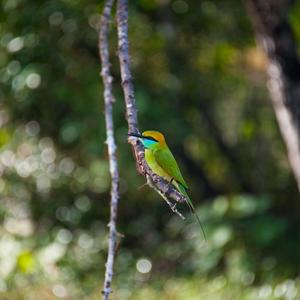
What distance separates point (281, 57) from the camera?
4.42 metres

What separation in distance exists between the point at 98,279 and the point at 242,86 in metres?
2.25

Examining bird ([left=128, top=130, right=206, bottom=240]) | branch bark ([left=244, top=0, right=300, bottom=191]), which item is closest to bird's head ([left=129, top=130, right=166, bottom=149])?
bird ([left=128, top=130, right=206, bottom=240])

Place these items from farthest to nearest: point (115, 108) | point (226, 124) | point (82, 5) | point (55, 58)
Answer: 1. point (226, 124)
2. point (115, 108)
3. point (55, 58)
4. point (82, 5)

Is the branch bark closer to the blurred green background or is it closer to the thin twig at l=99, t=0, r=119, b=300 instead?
the blurred green background

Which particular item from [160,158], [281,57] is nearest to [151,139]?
[160,158]

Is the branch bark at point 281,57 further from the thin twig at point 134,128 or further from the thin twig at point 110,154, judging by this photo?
the thin twig at point 134,128

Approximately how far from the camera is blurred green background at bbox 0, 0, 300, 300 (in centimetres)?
516

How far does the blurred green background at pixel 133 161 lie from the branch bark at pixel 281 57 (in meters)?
0.12

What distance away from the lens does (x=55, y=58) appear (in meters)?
5.08

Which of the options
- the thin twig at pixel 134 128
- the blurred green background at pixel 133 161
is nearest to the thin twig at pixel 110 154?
the thin twig at pixel 134 128

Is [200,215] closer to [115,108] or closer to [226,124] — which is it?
[115,108]

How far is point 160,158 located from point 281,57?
2064mm

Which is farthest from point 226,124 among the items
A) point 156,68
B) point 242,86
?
point 156,68

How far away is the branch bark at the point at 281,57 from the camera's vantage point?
14.2 ft
